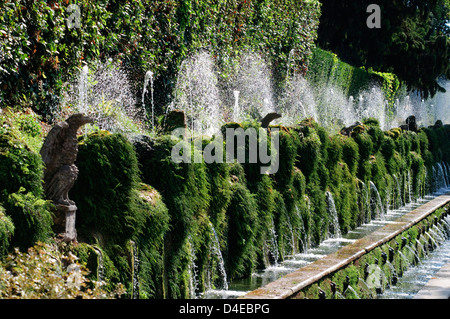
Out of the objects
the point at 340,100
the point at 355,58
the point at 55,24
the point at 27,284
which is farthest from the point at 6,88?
the point at 355,58

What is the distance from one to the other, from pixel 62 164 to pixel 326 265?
128 inches

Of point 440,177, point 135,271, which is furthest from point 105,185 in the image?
point 440,177

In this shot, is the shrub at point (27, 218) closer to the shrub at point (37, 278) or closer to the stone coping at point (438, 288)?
the shrub at point (37, 278)

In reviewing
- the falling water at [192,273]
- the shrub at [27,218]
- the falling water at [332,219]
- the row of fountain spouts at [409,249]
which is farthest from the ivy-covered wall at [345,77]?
the shrub at [27,218]

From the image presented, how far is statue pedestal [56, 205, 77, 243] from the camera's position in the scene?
4840mm

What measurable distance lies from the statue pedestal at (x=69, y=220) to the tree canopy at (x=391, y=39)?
21821 millimetres

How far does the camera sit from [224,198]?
704cm

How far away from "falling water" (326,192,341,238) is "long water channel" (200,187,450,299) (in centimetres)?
13

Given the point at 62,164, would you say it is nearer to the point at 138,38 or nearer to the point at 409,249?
the point at 138,38

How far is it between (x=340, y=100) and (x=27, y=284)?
21.1 meters

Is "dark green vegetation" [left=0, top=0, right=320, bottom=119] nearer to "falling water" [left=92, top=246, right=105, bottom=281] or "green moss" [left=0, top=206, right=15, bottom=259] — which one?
"falling water" [left=92, top=246, right=105, bottom=281]

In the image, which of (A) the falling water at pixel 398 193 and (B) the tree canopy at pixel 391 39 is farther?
(B) the tree canopy at pixel 391 39

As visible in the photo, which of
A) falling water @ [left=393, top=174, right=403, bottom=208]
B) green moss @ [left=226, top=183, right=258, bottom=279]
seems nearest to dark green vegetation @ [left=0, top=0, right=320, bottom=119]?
green moss @ [left=226, top=183, right=258, bottom=279]

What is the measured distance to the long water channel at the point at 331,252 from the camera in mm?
6973
